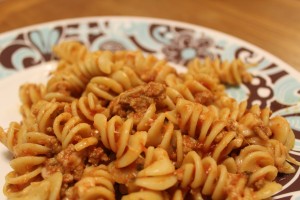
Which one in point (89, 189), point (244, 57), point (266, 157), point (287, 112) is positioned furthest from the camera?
point (244, 57)

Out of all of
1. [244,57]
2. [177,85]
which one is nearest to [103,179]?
[177,85]

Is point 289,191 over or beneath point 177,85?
beneath

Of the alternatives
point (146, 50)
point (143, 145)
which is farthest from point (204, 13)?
point (143, 145)

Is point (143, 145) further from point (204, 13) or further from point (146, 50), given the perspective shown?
point (204, 13)

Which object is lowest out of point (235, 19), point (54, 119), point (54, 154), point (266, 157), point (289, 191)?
point (289, 191)

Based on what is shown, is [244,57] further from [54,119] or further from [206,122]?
[54,119]

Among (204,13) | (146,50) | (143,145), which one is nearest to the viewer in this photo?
(143,145)

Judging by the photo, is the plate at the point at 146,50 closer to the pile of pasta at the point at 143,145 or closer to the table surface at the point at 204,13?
the pile of pasta at the point at 143,145
